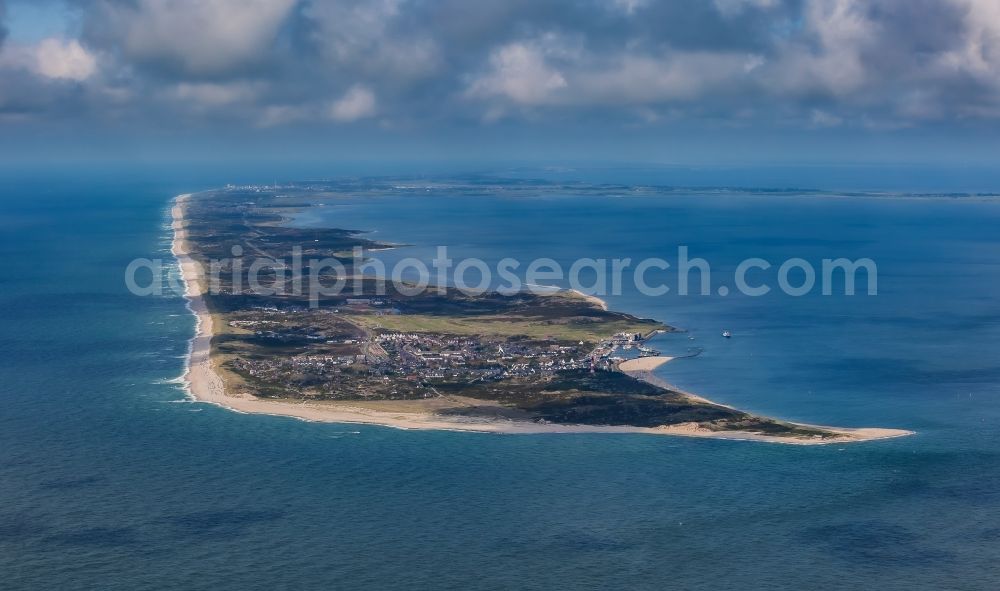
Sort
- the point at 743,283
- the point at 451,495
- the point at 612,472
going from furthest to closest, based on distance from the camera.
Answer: the point at 743,283 → the point at 612,472 → the point at 451,495

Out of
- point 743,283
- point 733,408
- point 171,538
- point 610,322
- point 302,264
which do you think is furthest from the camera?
point 302,264

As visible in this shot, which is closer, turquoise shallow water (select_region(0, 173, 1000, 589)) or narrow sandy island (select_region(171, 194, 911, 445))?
turquoise shallow water (select_region(0, 173, 1000, 589))

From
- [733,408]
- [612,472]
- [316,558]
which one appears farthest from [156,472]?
[733,408]

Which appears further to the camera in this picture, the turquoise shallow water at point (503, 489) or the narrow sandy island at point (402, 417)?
the narrow sandy island at point (402, 417)

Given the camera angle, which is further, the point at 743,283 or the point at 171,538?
the point at 743,283

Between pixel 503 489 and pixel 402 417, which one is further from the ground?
pixel 402 417

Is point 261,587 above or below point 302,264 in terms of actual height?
below

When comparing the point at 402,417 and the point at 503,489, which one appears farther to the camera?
the point at 402,417

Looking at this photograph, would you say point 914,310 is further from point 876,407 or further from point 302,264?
point 302,264

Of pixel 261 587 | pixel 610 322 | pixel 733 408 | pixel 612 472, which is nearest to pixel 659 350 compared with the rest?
pixel 610 322

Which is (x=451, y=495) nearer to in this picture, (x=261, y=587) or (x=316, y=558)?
(x=316, y=558)
